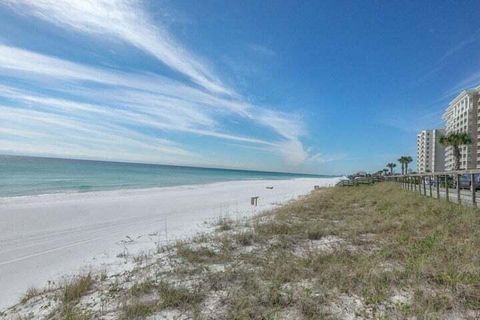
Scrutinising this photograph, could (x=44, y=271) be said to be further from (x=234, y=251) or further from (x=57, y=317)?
(x=234, y=251)

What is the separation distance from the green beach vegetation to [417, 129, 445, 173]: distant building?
441ft

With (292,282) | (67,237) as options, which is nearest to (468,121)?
(292,282)

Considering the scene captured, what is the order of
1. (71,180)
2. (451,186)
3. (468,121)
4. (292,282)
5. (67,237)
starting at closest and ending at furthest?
(292,282) → (67,237) → (451,186) → (71,180) → (468,121)

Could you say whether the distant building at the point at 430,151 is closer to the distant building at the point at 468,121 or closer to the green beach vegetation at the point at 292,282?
the distant building at the point at 468,121

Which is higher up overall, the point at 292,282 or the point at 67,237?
the point at 292,282

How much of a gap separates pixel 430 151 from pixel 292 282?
14719 centimetres

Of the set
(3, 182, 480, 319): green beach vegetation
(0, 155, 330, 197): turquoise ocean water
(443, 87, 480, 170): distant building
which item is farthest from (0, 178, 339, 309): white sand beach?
(443, 87, 480, 170): distant building

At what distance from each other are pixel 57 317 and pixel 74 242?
591 cm

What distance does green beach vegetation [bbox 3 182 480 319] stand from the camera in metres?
3.38

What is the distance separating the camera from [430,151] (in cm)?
12538

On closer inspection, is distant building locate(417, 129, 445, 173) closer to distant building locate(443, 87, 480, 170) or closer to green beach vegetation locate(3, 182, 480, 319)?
distant building locate(443, 87, 480, 170)

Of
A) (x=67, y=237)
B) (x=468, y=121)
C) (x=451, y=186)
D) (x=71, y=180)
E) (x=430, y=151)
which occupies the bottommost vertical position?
(x=67, y=237)

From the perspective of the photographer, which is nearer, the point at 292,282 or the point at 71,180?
the point at 292,282

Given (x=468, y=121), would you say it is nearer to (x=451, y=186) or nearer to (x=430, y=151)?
(x=430, y=151)
